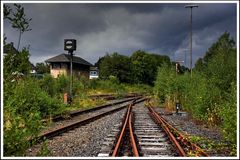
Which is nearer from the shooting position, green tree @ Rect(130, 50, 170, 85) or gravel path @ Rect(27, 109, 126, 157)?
gravel path @ Rect(27, 109, 126, 157)

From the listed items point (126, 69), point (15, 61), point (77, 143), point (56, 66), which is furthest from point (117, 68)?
point (15, 61)

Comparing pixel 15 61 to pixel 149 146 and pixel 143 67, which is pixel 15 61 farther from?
pixel 143 67

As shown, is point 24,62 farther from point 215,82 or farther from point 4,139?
point 215,82

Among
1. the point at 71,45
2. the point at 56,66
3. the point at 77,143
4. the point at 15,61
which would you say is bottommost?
the point at 77,143

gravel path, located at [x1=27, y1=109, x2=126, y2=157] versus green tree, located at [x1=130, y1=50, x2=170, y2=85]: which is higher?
green tree, located at [x1=130, y1=50, x2=170, y2=85]

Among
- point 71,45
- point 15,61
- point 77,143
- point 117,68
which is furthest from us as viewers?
point 117,68

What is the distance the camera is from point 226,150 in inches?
331

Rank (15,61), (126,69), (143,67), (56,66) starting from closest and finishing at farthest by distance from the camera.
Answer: (15,61) → (126,69) → (56,66) → (143,67)

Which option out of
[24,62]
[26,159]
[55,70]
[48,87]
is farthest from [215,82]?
[55,70]

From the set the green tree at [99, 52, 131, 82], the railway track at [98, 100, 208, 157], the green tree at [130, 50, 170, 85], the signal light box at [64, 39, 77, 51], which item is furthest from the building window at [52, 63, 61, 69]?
the railway track at [98, 100, 208, 157]

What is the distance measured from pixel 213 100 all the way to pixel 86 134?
5.91 meters

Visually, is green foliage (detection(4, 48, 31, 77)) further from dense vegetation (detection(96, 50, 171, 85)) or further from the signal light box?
dense vegetation (detection(96, 50, 171, 85))

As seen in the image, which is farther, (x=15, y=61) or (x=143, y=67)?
(x=143, y=67)

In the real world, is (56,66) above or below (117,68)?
above
